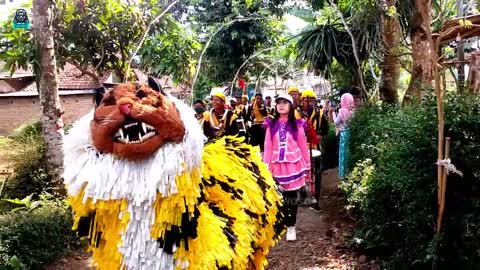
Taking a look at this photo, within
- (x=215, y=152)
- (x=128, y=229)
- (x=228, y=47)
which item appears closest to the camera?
(x=128, y=229)

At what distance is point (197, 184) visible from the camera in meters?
2.63

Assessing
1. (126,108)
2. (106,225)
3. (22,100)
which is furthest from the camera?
(22,100)

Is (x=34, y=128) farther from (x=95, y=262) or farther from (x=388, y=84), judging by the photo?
(x=95, y=262)

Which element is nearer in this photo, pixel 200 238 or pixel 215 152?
pixel 200 238

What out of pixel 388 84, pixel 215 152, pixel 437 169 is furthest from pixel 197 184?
pixel 388 84

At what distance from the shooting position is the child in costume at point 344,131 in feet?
25.9

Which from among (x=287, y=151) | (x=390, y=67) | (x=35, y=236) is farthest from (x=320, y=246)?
(x=390, y=67)

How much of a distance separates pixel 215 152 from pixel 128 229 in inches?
36.8

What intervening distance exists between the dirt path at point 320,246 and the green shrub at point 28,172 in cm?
344

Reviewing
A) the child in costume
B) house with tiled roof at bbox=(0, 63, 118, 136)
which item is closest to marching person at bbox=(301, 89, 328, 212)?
the child in costume

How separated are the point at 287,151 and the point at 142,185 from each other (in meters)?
2.97

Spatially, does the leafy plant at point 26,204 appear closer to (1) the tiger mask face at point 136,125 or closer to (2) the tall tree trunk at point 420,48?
(1) the tiger mask face at point 136,125

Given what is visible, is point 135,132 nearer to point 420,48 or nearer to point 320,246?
point 320,246

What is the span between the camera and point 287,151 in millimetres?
5312
